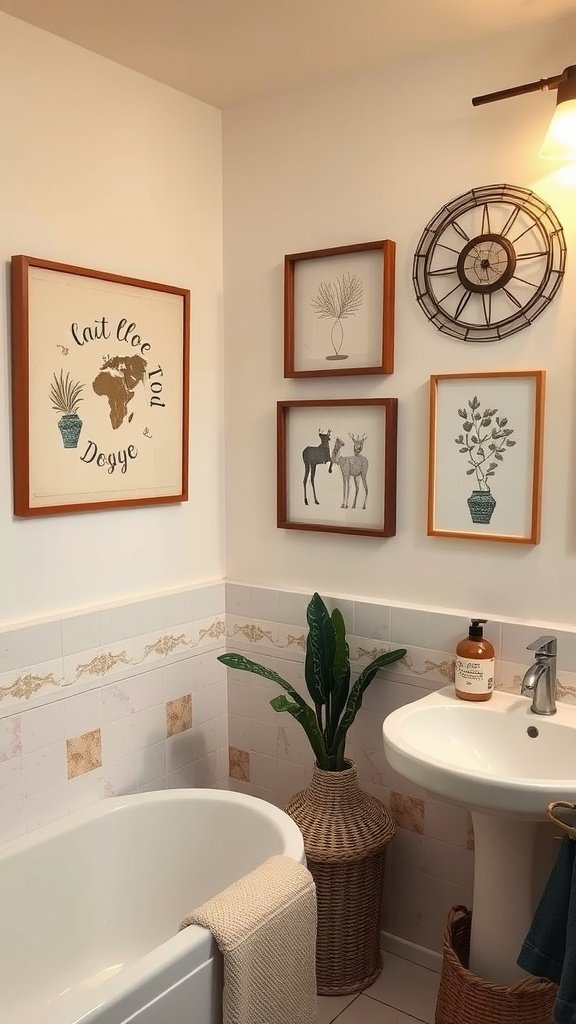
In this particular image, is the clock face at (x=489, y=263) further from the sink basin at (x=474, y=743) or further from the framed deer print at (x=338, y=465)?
the sink basin at (x=474, y=743)

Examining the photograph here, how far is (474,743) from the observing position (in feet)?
6.67

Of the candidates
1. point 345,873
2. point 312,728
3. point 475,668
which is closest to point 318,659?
point 312,728

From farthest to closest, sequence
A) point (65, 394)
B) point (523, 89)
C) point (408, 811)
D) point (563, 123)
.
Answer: point (408, 811) → point (65, 394) → point (523, 89) → point (563, 123)

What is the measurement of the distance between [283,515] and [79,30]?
4.51ft

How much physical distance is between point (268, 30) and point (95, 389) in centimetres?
98

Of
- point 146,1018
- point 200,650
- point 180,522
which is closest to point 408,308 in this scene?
point 180,522

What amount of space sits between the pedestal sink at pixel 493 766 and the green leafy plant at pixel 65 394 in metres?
1.11

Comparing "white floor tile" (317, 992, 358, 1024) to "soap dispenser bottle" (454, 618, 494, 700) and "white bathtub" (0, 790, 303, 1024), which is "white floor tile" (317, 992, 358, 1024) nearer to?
"white bathtub" (0, 790, 303, 1024)

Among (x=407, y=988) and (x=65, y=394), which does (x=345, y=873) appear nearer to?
(x=407, y=988)

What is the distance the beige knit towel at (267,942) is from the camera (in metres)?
1.63

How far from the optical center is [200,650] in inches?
102

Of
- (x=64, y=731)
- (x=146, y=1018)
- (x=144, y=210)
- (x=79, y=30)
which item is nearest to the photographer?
(x=146, y=1018)

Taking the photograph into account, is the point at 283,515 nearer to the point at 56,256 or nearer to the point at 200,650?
the point at 200,650

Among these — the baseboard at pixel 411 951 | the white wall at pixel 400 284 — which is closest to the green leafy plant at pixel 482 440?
the white wall at pixel 400 284
